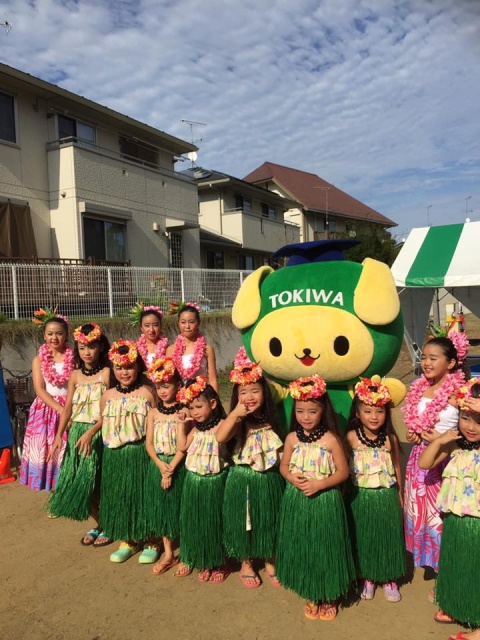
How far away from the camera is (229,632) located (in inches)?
103

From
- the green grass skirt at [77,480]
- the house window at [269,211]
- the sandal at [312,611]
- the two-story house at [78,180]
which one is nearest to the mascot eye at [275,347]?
the green grass skirt at [77,480]

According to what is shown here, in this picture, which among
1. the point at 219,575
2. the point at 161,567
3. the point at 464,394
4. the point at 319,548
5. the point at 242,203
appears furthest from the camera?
the point at 242,203

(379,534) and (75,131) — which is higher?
(75,131)

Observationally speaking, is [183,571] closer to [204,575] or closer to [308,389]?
[204,575]

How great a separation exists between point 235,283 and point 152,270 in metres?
2.50

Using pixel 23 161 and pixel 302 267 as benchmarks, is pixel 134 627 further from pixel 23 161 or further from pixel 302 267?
pixel 23 161

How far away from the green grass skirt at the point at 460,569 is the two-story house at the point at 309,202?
2238 cm

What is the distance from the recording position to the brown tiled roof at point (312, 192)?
2578cm

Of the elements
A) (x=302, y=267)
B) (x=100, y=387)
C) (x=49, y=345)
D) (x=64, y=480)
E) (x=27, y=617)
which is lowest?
(x=27, y=617)

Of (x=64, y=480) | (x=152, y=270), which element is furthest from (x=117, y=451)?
(x=152, y=270)

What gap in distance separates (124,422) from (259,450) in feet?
3.17

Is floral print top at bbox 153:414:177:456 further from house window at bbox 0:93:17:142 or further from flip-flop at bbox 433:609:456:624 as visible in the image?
house window at bbox 0:93:17:142

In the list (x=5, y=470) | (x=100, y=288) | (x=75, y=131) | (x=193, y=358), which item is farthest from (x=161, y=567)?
(x=75, y=131)

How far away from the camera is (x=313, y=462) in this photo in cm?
261
